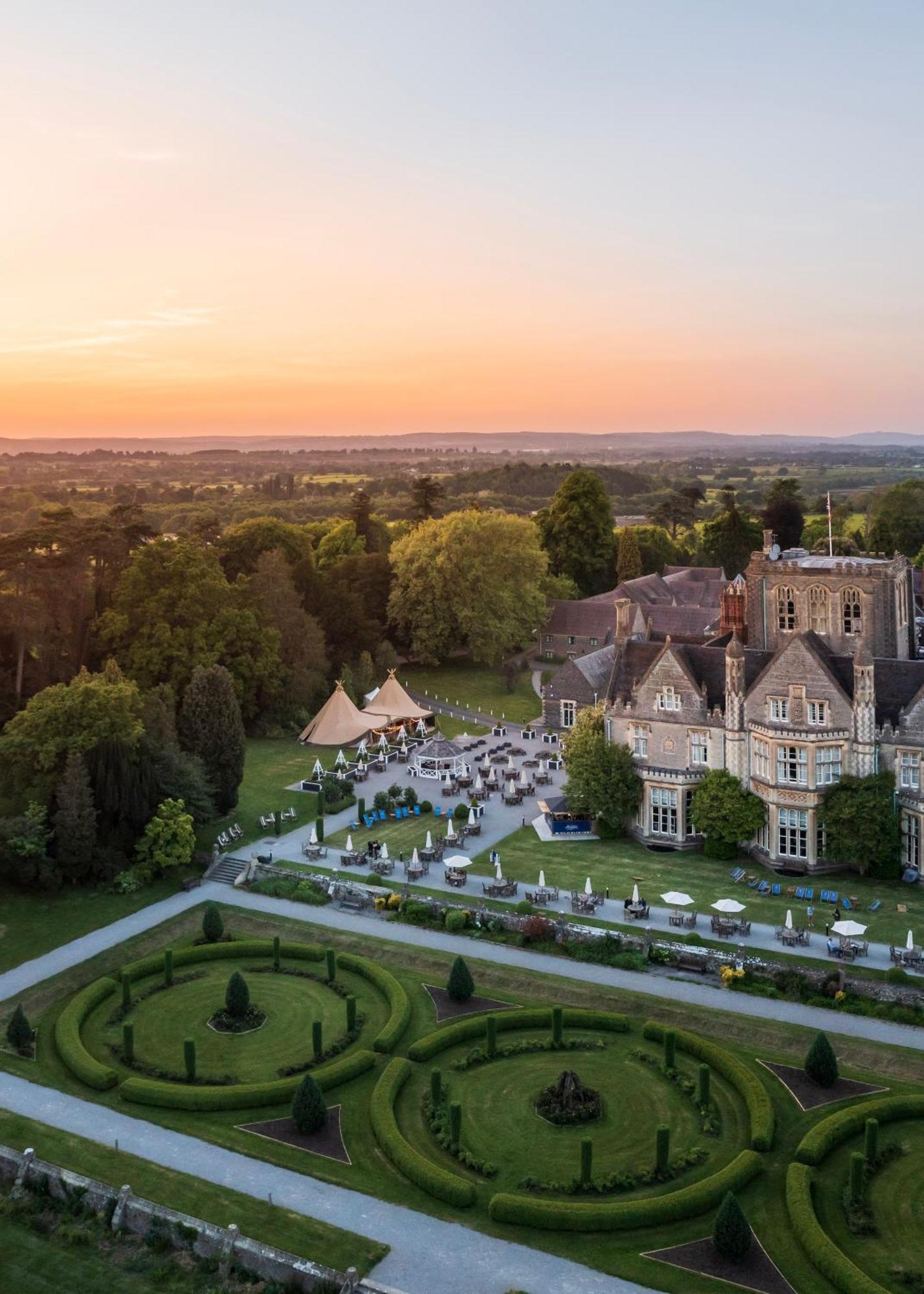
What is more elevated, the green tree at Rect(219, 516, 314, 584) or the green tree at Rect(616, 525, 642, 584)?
the green tree at Rect(219, 516, 314, 584)

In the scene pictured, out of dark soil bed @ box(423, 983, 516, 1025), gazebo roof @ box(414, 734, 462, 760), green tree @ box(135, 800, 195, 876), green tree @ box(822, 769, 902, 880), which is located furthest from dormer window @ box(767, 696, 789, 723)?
green tree @ box(135, 800, 195, 876)

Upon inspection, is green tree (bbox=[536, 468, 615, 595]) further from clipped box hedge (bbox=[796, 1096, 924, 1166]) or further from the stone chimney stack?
clipped box hedge (bbox=[796, 1096, 924, 1166])

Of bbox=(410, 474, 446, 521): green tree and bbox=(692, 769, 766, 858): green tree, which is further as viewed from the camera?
bbox=(410, 474, 446, 521): green tree

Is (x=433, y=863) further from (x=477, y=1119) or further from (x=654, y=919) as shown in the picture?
(x=477, y=1119)

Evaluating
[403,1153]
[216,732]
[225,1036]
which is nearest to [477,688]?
[216,732]

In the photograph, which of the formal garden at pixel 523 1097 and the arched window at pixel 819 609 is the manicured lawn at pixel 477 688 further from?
the formal garden at pixel 523 1097

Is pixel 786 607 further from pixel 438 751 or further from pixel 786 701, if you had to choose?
pixel 438 751
